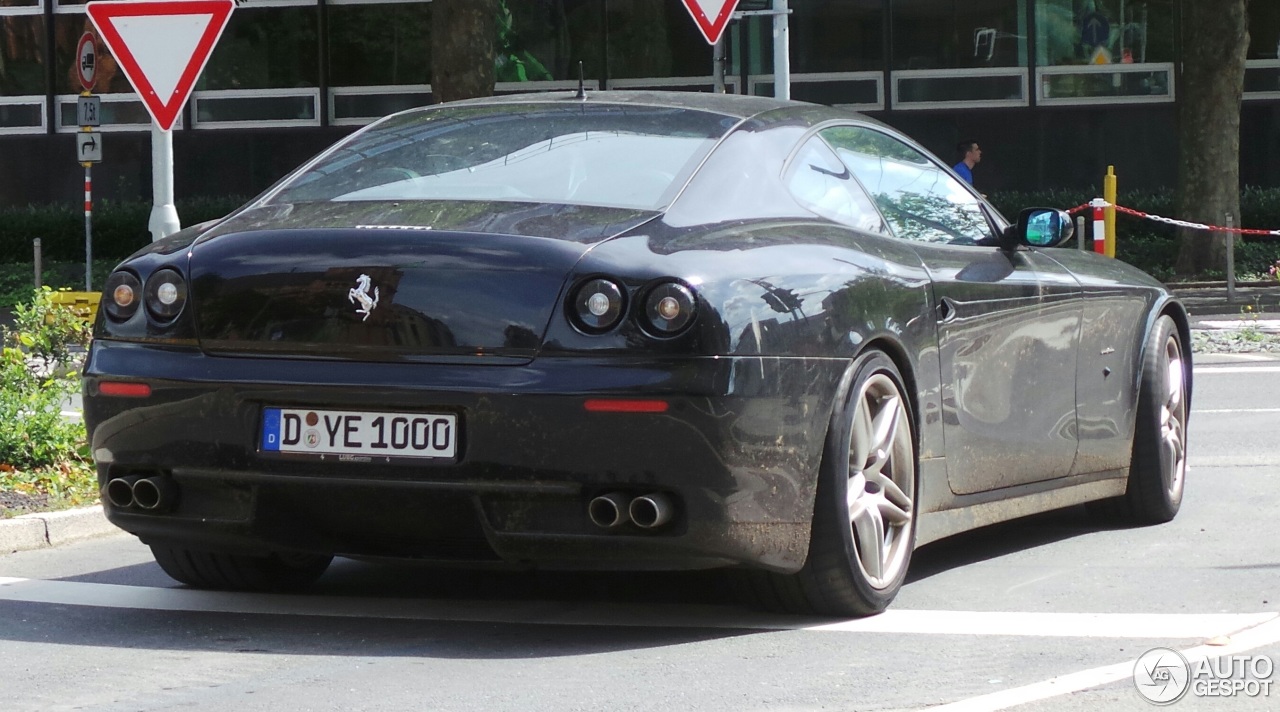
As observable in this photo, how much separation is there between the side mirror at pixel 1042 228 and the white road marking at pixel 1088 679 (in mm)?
1776

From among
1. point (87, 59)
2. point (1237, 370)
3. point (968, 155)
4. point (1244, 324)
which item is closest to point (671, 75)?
point (968, 155)

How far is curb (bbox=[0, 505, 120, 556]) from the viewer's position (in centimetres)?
707

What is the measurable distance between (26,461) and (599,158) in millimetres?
3853

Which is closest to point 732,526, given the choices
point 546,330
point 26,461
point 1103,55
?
point 546,330

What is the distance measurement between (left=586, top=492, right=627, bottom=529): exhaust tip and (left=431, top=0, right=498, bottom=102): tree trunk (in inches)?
590

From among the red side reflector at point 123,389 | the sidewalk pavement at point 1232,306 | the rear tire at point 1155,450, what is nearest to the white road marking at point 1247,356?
the sidewalk pavement at point 1232,306

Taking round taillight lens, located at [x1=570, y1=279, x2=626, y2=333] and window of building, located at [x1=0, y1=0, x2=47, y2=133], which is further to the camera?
window of building, located at [x1=0, y1=0, x2=47, y2=133]

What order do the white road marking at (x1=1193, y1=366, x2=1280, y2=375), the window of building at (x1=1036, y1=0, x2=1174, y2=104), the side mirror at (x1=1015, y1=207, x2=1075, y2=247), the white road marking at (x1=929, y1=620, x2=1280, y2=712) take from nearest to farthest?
the white road marking at (x1=929, y1=620, x2=1280, y2=712)
the side mirror at (x1=1015, y1=207, x2=1075, y2=247)
the white road marking at (x1=1193, y1=366, x2=1280, y2=375)
the window of building at (x1=1036, y1=0, x2=1174, y2=104)

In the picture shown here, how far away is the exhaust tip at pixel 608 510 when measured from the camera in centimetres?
485

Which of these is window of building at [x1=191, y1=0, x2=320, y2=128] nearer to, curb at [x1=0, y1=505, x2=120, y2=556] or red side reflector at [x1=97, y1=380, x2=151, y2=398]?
curb at [x1=0, y1=505, x2=120, y2=556]

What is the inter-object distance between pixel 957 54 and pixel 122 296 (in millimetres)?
20981

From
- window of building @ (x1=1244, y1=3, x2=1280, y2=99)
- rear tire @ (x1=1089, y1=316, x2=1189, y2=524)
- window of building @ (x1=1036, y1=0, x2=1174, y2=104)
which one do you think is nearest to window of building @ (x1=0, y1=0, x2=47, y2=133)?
window of building @ (x1=1036, y1=0, x2=1174, y2=104)

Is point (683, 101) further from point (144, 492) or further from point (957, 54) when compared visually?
point (957, 54)

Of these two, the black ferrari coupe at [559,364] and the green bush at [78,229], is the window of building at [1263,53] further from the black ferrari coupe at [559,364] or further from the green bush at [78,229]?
the black ferrari coupe at [559,364]
